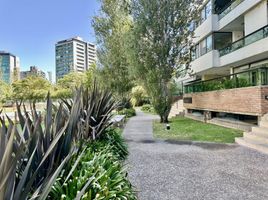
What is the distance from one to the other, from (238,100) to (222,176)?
781 cm

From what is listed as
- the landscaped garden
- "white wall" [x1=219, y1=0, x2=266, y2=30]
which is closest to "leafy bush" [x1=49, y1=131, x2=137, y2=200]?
the landscaped garden

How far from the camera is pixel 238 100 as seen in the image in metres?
13.6

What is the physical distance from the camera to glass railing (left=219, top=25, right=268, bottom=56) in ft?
52.7

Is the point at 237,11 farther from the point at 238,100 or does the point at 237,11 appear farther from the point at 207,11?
the point at 238,100

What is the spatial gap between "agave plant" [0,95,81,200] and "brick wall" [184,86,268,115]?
8924 millimetres

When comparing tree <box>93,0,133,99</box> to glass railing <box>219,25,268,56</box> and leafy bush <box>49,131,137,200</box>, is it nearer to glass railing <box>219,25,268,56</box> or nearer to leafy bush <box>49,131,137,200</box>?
glass railing <box>219,25,268,56</box>

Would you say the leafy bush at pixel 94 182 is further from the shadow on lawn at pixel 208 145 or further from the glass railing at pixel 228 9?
the glass railing at pixel 228 9

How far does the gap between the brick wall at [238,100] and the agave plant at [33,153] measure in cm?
892

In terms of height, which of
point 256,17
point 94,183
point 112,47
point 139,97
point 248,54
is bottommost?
point 94,183

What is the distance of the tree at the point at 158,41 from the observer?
1897 centimetres

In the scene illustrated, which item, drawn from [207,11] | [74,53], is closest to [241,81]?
[207,11]

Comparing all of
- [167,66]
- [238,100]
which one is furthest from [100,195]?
[167,66]

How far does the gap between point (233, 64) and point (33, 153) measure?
66.7ft

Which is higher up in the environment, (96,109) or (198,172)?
(96,109)
